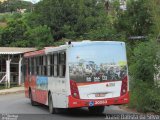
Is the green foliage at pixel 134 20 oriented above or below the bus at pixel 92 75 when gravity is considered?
above

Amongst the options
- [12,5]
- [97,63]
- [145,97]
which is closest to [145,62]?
[145,97]

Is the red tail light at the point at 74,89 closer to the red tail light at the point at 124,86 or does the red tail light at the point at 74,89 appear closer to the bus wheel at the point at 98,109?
the red tail light at the point at 124,86

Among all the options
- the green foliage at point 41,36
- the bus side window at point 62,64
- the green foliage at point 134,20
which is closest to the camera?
the bus side window at point 62,64

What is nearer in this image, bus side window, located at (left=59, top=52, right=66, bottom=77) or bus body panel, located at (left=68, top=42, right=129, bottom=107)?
bus body panel, located at (left=68, top=42, right=129, bottom=107)

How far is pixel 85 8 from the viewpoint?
2100 inches

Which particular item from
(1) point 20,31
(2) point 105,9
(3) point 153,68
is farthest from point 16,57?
(3) point 153,68

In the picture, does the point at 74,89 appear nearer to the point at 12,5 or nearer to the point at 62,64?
the point at 62,64

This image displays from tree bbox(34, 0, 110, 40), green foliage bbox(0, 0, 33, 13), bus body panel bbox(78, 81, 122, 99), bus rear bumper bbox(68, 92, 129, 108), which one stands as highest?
green foliage bbox(0, 0, 33, 13)

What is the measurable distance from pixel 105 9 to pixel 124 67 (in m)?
40.6

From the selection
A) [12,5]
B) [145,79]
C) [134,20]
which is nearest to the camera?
[145,79]

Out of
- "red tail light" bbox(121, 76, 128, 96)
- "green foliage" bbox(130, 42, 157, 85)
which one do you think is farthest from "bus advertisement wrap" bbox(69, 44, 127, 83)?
"green foliage" bbox(130, 42, 157, 85)

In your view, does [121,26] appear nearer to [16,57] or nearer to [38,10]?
[16,57]

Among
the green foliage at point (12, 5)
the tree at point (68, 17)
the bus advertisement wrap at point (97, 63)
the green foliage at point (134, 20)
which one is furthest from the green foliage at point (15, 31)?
the green foliage at point (12, 5)

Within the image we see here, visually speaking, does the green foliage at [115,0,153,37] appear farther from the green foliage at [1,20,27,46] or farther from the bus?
the bus
